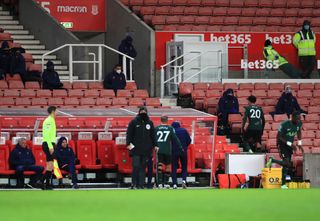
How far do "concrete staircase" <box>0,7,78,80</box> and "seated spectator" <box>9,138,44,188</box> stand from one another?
7838mm

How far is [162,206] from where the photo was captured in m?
18.1

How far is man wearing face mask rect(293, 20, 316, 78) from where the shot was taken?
35.6 metres

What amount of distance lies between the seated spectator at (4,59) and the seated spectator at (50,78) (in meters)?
1.01

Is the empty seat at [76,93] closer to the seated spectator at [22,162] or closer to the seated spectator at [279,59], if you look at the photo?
the seated spectator at [22,162]

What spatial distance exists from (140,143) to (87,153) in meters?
→ 2.79

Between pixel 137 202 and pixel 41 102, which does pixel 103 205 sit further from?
pixel 41 102

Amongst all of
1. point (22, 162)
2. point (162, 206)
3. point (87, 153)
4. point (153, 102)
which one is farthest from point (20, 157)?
point (162, 206)

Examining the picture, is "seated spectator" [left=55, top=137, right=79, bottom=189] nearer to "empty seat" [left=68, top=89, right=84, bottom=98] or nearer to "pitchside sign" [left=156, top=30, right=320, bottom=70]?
"empty seat" [left=68, top=89, right=84, bottom=98]

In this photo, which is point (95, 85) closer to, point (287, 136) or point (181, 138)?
point (181, 138)

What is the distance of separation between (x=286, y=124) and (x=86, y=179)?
15.9 ft

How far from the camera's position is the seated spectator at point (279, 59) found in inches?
1391

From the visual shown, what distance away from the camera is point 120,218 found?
15516mm

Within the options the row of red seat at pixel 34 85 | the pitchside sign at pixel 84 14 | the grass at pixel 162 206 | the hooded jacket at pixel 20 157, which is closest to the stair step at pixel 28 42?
the pitchside sign at pixel 84 14

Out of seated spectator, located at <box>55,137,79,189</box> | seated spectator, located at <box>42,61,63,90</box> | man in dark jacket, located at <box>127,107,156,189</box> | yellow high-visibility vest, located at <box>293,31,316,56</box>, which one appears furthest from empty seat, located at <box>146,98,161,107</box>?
yellow high-visibility vest, located at <box>293,31,316,56</box>
